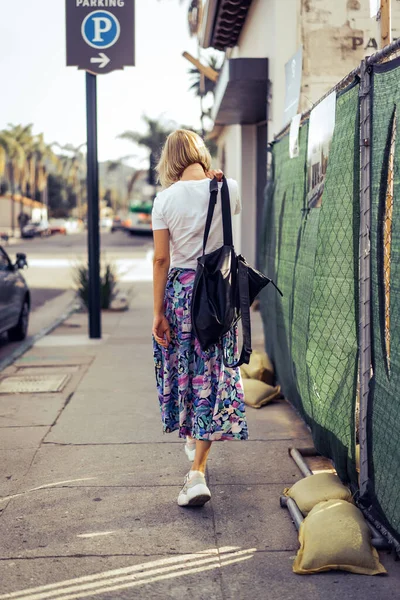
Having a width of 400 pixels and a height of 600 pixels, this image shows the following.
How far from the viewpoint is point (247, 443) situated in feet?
18.5

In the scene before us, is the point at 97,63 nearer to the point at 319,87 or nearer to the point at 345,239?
the point at 319,87

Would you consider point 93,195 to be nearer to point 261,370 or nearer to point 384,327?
point 261,370

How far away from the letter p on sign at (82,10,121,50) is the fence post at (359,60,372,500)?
6.93 meters

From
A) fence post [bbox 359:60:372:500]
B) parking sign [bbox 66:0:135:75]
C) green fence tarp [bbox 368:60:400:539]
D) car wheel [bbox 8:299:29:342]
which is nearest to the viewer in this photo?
green fence tarp [bbox 368:60:400:539]

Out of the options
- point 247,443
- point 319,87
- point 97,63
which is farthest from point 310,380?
point 97,63

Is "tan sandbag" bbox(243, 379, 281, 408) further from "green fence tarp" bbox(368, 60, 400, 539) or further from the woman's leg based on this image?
"green fence tarp" bbox(368, 60, 400, 539)

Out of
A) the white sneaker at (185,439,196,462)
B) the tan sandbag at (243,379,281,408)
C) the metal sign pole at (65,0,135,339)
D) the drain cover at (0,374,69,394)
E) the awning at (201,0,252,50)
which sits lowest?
the drain cover at (0,374,69,394)

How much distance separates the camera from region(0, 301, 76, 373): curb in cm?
920

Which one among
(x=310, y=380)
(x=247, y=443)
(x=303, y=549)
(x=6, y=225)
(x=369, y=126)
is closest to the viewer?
(x=303, y=549)

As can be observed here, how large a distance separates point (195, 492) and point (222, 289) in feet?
3.49

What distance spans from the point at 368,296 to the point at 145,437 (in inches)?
95.9

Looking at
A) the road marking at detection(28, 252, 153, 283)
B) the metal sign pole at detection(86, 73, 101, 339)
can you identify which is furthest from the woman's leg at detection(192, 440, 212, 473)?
the road marking at detection(28, 252, 153, 283)

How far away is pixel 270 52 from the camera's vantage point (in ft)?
33.1

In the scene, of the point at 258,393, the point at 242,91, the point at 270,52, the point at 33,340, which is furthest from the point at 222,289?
the point at 242,91
